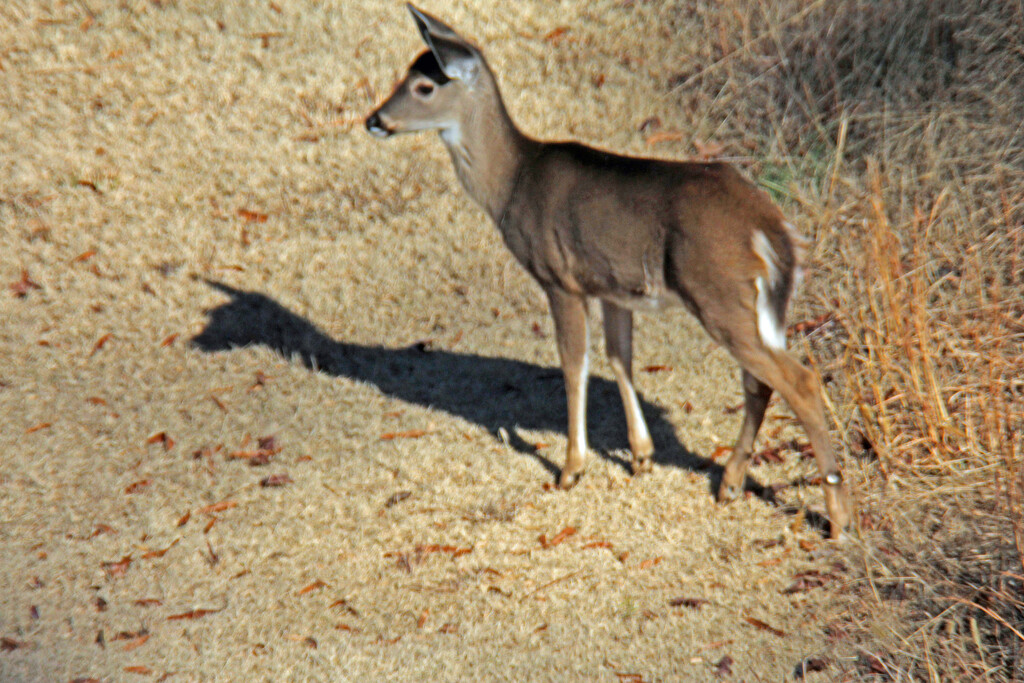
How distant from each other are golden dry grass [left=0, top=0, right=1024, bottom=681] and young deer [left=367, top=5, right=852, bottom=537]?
0.61 metres

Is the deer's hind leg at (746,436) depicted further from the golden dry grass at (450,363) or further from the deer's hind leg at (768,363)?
the deer's hind leg at (768,363)

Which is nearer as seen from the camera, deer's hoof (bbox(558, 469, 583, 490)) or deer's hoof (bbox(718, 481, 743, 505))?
deer's hoof (bbox(718, 481, 743, 505))

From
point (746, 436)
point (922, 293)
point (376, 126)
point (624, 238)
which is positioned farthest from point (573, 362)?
point (922, 293)

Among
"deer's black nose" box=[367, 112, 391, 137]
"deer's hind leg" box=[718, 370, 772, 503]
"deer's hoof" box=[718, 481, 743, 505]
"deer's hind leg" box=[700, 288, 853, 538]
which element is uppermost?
"deer's black nose" box=[367, 112, 391, 137]

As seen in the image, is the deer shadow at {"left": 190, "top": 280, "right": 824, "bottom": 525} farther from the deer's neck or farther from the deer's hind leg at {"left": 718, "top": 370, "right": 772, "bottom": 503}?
the deer's neck

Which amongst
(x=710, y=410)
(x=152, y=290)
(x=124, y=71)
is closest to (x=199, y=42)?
(x=124, y=71)

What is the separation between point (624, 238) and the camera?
487 cm

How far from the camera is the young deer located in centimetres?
455

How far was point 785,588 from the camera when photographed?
4660 millimetres

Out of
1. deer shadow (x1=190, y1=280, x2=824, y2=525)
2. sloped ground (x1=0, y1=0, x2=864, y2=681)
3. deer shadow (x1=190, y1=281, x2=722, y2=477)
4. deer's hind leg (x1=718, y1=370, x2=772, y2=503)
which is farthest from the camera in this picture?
deer shadow (x1=190, y1=281, x2=722, y2=477)

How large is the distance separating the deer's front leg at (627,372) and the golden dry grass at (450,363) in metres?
0.15

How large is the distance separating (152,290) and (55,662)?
3928 mm

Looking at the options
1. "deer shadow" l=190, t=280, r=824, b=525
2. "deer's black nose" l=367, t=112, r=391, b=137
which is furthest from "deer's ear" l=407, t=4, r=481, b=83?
"deer shadow" l=190, t=280, r=824, b=525

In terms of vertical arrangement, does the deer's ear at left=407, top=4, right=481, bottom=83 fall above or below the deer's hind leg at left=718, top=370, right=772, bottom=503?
above
